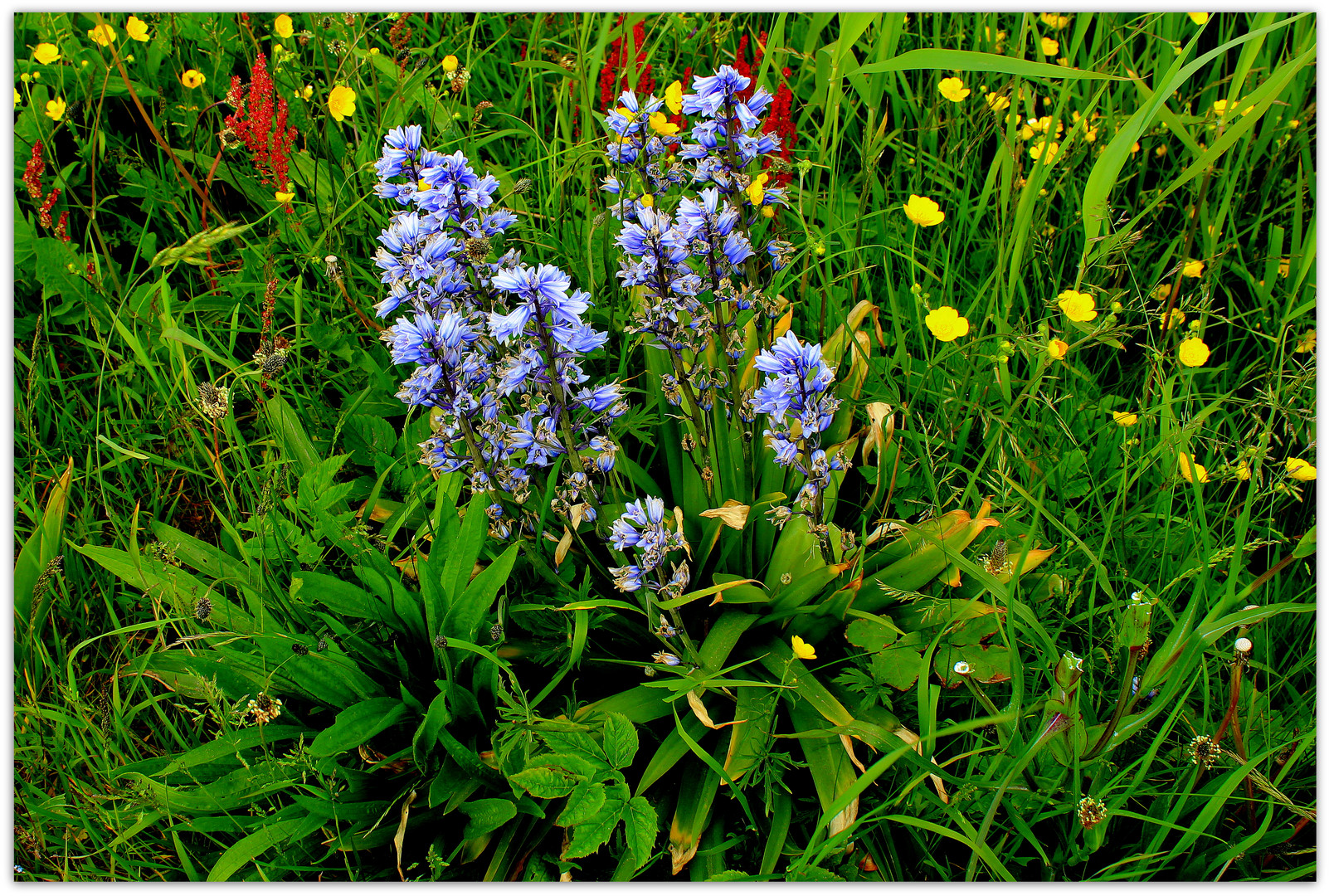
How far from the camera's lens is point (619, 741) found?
178cm

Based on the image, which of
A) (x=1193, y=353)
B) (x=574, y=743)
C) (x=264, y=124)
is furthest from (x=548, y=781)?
(x=264, y=124)

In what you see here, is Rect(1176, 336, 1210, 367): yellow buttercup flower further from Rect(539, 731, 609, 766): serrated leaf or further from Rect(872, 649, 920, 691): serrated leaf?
Rect(539, 731, 609, 766): serrated leaf

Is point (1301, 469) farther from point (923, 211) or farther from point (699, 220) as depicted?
point (699, 220)

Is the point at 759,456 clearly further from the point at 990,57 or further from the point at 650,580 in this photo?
the point at 990,57

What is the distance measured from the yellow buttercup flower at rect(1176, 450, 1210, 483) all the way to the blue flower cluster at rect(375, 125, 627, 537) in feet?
4.36

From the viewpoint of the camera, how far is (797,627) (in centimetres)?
222

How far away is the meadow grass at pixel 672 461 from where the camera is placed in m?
1.90

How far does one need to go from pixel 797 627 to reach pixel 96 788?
5.70ft

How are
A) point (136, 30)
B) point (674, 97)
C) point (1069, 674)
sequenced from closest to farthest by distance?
point (1069, 674), point (674, 97), point (136, 30)

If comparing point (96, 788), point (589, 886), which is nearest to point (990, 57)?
point (589, 886)

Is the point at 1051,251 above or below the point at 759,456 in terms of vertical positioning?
above

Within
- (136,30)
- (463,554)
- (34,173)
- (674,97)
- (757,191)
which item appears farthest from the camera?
(136,30)

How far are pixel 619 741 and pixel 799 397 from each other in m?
0.80

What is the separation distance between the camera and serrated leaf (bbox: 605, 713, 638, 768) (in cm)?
175
